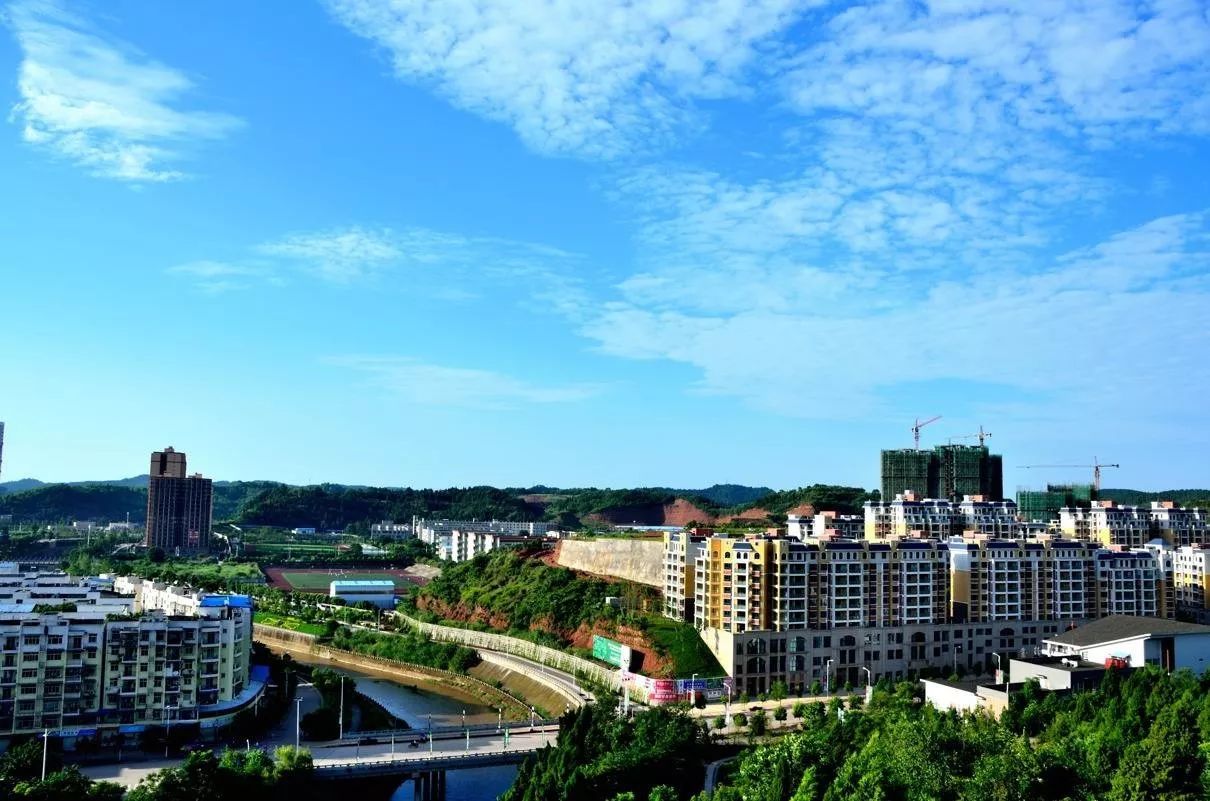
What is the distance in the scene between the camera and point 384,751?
1476 inches

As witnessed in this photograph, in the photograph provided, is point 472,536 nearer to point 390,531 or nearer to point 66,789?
point 390,531

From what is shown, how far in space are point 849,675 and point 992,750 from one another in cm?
2006

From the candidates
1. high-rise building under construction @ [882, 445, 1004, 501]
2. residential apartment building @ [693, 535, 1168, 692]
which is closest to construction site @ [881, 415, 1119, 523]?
high-rise building under construction @ [882, 445, 1004, 501]

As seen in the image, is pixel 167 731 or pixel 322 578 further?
pixel 322 578

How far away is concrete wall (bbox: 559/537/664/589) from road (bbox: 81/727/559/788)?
21.6 m

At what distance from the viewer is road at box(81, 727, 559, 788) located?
1372 inches

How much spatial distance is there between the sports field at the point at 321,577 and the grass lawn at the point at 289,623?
681 inches

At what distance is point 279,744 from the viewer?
3869 cm

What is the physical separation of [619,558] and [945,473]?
4523 cm

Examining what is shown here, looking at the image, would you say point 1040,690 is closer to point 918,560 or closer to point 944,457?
point 918,560

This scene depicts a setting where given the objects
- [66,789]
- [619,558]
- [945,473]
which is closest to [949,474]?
[945,473]

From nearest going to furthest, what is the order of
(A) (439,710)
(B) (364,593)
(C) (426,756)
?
(C) (426,756) < (A) (439,710) < (B) (364,593)

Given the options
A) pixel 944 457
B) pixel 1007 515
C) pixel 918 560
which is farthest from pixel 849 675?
pixel 944 457

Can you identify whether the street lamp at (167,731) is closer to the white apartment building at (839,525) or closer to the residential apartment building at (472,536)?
the white apartment building at (839,525)
